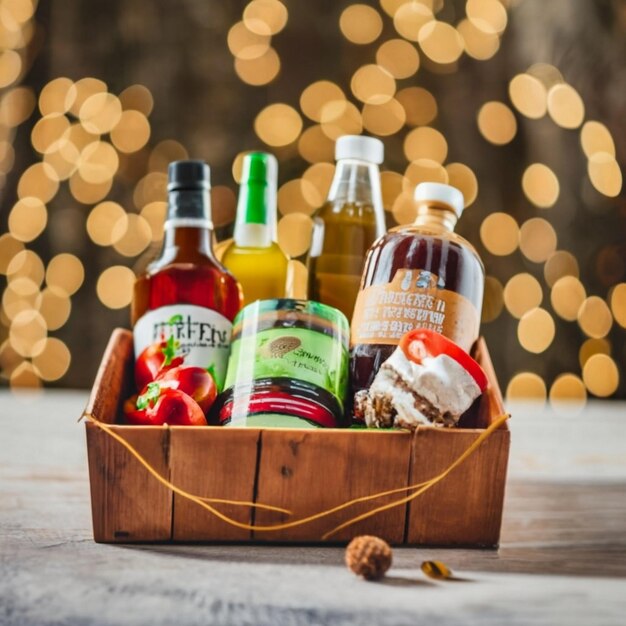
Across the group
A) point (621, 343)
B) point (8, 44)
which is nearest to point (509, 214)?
point (621, 343)

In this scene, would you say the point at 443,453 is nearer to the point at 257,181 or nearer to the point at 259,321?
the point at 259,321

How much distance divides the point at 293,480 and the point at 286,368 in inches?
3.4

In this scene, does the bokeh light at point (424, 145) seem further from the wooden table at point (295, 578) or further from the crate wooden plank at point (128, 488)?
the crate wooden plank at point (128, 488)

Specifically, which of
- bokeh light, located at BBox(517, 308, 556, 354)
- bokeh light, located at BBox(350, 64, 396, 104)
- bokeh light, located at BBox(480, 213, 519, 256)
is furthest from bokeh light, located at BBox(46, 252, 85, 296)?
bokeh light, located at BBox(517, 308, 556, 354)

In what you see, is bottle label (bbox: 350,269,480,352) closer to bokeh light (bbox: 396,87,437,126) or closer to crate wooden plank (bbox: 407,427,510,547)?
crate wooden plank (bbox: 407,427,510,547)

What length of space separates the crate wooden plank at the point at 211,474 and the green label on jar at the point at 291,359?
6 cm

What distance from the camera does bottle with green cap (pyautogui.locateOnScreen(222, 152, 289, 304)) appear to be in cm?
86

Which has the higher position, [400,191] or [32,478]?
[400,191]

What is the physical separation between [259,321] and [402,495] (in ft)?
0.58

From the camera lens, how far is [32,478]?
879mm

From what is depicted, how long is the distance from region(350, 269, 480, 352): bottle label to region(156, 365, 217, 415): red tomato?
0.42ft

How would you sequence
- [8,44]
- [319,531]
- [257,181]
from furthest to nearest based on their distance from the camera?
[8,44] < [257,181] < [319,531]

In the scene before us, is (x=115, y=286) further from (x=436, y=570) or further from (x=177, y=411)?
(x=436, y=570)

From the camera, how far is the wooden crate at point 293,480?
588mm
